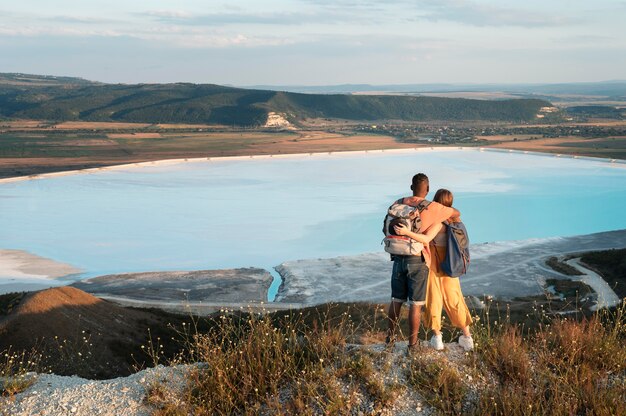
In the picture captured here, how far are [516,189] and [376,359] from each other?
36.1m

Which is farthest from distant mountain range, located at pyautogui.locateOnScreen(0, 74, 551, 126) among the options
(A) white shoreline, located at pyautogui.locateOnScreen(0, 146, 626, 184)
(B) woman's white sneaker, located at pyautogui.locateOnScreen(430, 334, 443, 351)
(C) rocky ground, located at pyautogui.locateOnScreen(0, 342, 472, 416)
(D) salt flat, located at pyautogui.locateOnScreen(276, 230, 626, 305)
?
(C) rocky ground, located at pyautogui.locateOnScreen(0, 342, 472, 416)

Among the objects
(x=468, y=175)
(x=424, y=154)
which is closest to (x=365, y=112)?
(x=424, y=154)

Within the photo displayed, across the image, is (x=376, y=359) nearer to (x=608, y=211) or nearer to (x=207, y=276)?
(x=207, y=276)

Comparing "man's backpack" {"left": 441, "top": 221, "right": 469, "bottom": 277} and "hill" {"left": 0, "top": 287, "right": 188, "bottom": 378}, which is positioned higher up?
"man's backpack" {"left": 441, "top": 221, "right": 469, "bottom": 277}

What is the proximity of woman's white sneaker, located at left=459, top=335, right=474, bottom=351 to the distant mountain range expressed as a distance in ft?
332

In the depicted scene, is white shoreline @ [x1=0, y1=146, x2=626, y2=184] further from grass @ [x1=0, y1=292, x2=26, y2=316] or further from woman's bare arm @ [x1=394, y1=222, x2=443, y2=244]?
woman's bare arm @ [x1=394, y1=222, x2=443, y2=244]

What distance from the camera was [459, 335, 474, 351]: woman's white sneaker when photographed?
5.61 meters

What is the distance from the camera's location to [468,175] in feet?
151

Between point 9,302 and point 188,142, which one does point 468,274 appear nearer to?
point 9,302

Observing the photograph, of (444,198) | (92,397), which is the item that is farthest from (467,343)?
(92,397)

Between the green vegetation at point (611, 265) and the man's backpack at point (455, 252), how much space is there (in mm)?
14308

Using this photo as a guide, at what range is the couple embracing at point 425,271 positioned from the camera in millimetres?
5645

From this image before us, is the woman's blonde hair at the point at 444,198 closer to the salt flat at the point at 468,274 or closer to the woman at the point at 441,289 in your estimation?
the woman at the point at 441,289

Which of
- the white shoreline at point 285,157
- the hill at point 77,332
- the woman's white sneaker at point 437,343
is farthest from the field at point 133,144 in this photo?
the woman's white sneaker at point 437,343
